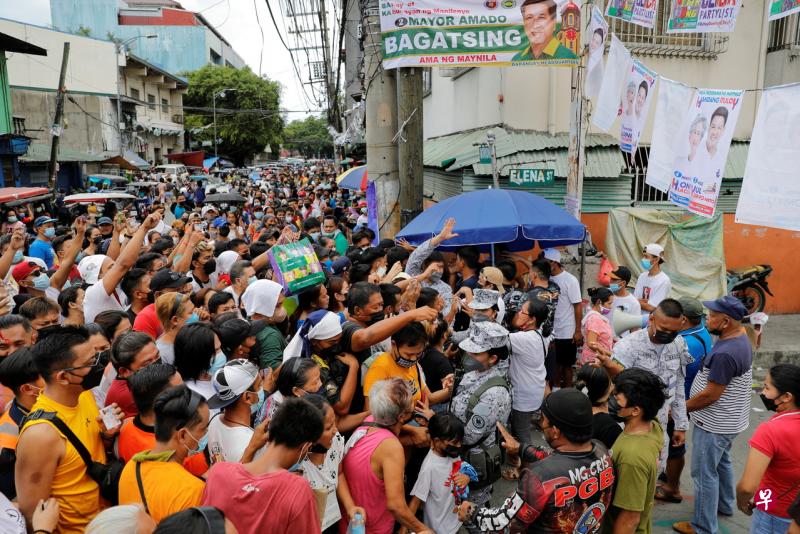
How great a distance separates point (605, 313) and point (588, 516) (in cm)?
373

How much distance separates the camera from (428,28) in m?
7.73

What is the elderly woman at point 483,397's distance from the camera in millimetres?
3510

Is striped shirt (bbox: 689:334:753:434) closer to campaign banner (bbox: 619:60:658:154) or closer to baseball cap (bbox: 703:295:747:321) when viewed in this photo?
baseball cap (bbox: 703:295:747:321)

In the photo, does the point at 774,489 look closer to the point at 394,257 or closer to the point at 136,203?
the point at 394,257

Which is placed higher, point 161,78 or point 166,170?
point 161,78

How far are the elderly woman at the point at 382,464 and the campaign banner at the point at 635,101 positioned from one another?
602 cm

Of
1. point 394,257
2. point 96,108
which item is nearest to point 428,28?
point 394,257

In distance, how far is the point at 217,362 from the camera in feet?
12.2

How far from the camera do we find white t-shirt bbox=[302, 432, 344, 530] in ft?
9.27

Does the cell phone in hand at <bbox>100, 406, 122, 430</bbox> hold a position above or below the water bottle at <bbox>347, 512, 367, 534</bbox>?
above

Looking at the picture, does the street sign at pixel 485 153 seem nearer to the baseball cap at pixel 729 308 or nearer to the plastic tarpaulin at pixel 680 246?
the plastic tarpaulin at pixel 680 246

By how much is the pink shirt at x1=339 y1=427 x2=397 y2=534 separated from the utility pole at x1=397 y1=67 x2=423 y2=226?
6.13 metres

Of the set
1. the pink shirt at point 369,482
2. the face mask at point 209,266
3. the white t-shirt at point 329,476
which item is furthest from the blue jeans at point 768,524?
the face mask at point 209,266

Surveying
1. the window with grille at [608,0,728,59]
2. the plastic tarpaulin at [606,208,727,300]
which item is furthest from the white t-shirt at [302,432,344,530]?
the window with grille at [608,0,728,59]
